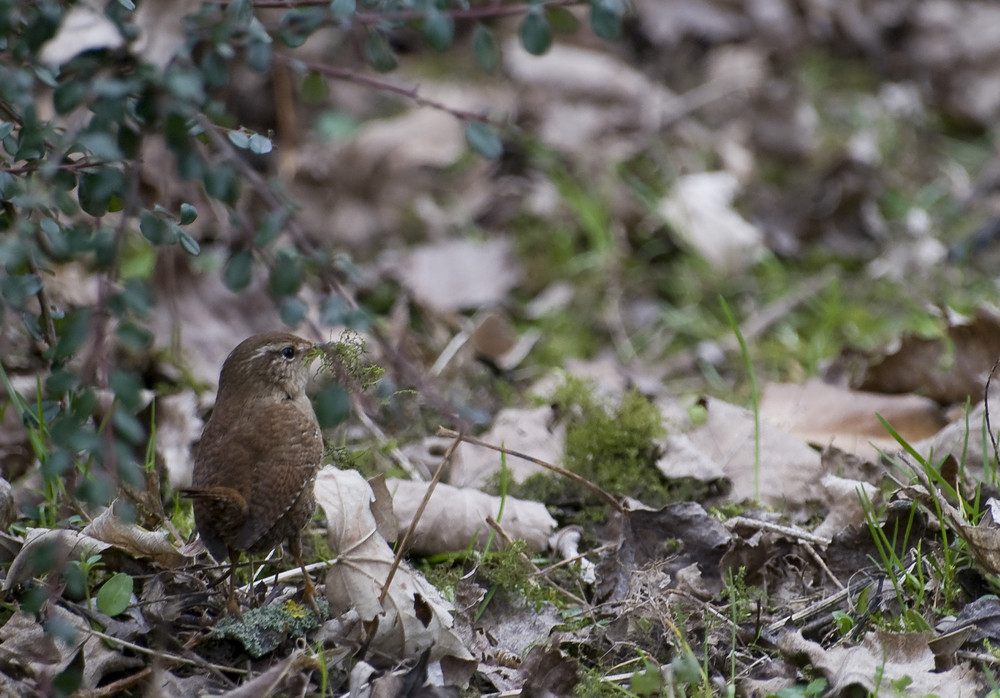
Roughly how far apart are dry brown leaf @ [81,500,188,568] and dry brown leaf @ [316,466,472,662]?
42cm

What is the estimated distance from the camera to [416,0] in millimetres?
2004

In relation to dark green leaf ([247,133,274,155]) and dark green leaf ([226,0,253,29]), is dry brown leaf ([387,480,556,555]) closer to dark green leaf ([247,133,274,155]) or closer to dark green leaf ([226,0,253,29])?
dark green leaf ([247,133,274,155])

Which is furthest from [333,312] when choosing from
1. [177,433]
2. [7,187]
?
[177,433]

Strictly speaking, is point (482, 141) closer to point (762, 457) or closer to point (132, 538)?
point (132, 538)

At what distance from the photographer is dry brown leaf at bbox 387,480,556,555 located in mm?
3070

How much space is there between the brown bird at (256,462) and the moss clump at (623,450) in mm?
1133

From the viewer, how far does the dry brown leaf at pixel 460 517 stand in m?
3.07

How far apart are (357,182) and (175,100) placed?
4.60 meters


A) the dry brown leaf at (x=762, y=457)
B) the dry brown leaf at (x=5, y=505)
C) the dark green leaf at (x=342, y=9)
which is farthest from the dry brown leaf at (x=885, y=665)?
the dry brown leaf at (x=5, y=505)

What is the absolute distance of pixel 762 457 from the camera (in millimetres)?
3465

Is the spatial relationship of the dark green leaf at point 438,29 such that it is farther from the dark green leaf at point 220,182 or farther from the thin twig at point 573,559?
the thin twig at point 573,559

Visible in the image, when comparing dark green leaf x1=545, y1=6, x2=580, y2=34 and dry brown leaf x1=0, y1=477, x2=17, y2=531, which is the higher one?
dark green leaf x1=545, y1=6, x2=580, y2=34

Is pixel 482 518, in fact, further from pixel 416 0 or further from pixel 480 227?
pixel 480 227

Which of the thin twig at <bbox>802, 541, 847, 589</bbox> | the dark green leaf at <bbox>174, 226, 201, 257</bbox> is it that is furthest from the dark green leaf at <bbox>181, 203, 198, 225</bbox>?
the thin twig at <bbox>802, 541, 847, 589</bbox>
